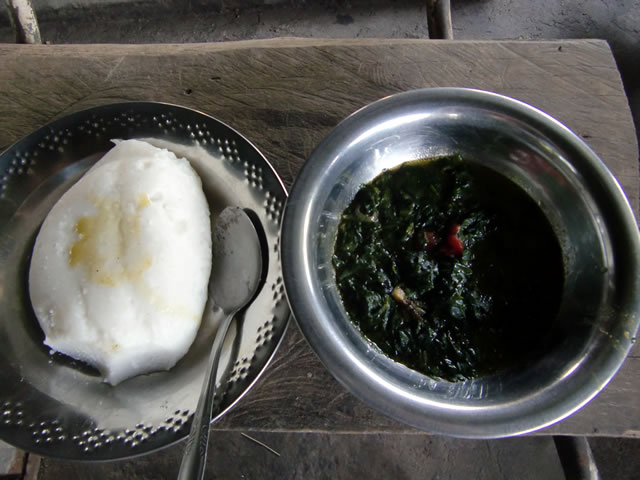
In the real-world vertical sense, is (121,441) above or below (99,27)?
below

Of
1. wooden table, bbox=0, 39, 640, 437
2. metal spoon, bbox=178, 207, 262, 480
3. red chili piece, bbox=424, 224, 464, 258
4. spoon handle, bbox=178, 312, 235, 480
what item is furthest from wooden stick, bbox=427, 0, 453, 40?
spoon handle, bbox=178, 312, 235, 480

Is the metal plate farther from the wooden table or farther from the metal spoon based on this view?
the wooden table

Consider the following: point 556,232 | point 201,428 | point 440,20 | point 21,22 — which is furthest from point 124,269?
point 440,20

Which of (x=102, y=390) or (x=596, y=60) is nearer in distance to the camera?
(x=102, y=390)

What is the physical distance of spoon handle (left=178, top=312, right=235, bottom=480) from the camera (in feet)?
4.46

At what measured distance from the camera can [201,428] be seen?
4.67ft

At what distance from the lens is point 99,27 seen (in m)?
3.45

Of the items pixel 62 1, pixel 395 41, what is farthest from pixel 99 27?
pixel 395 41

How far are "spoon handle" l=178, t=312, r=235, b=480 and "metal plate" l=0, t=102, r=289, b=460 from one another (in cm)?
7

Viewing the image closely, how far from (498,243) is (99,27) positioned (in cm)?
349

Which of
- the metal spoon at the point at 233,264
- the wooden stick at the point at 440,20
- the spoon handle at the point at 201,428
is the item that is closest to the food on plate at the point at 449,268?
the metal spoon at the point at 233,264

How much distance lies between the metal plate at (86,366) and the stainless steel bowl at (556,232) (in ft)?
0.85

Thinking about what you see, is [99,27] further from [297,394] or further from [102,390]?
[297,394]

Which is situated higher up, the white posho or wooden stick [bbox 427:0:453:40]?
wooden stick [bbox 427:0:453:40]
